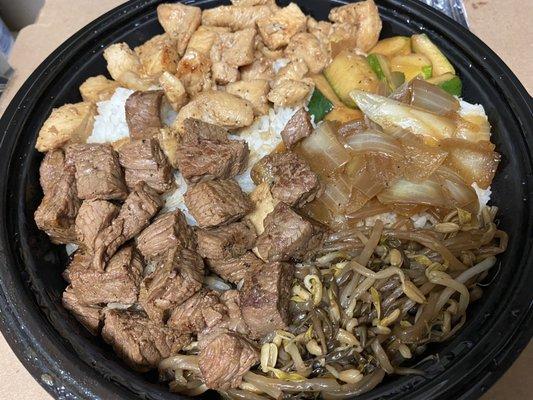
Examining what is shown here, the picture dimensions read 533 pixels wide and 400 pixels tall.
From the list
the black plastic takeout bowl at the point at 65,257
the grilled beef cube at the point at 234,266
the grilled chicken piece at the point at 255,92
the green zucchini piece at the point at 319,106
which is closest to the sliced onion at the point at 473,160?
the black plastic takeout bowl at the point at 65,257

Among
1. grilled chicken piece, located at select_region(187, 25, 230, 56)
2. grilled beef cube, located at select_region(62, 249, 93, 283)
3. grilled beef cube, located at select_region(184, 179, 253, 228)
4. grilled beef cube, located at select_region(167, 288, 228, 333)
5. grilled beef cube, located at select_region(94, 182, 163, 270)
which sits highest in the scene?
grilled chicken piece, located at select_region(187, 25, 230, 56)

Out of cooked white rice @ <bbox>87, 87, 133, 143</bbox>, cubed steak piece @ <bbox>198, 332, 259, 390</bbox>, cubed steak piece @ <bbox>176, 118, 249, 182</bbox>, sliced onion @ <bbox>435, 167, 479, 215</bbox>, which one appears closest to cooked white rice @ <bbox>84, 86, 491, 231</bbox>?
cooked white rice @ <bbox>87, 87, 133, 143</bbox>

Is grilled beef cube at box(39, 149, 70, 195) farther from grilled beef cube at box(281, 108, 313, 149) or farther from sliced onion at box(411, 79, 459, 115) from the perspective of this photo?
sliced onion at box(411, 79, 459, 115)

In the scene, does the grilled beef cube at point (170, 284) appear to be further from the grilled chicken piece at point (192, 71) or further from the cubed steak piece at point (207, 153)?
the grilled chicken piece at point (192, 71)

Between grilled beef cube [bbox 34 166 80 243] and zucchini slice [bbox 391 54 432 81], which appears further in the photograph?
zucchini slice [bbox 391 54 432 81]

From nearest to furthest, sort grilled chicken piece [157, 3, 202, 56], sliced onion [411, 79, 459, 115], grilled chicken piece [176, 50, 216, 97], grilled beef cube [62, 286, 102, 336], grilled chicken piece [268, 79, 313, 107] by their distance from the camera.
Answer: grilled beef cube [62, 286, 102, 336] → sliced onion [411, 79, 459, 115] → grilled chicken piece [268, 79, 313, 107] → grilled chicken piece [176, 50, 216, 97] → grilled chicken piece [157, 3, 202, 56]

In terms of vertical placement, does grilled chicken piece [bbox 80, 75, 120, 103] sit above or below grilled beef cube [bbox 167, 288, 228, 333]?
above
